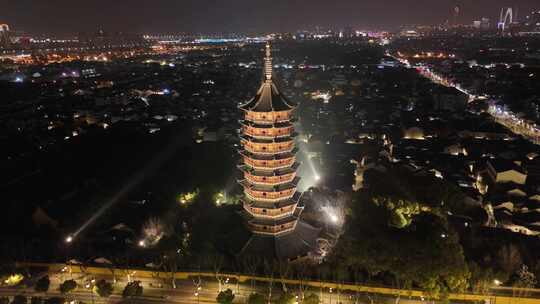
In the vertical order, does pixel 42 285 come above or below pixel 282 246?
below

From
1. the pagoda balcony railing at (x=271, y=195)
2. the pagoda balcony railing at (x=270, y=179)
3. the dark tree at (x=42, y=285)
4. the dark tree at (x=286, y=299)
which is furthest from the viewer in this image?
the pagoda balcony railing at (x=271, y=195)

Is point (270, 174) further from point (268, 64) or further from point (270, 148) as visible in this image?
point (268, 64)

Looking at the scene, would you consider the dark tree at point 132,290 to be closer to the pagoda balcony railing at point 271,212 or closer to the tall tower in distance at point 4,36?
the pagoda balcony railing at point 271,212

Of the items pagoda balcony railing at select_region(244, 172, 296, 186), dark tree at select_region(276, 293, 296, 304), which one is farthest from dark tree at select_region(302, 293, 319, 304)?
pagoda balcony railing at select_region(244, 172, 296, 186)

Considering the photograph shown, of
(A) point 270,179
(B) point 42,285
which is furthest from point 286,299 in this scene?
(B) point 42,285

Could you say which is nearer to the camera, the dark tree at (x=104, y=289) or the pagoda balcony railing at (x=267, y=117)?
the dark tree at (x=104, y=289)

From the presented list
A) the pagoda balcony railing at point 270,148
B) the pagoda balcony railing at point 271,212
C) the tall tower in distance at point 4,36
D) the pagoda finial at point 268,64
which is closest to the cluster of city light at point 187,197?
the pagoda balcony railing at point 271,212

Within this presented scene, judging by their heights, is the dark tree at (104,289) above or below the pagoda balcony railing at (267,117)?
below

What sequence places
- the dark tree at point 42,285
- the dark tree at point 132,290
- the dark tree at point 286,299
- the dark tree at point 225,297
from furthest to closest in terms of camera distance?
the dark tree at point 42,285 → the dark tree at point 132,290 → the dark tree at point 225,297 → the dark tree at point 286,299

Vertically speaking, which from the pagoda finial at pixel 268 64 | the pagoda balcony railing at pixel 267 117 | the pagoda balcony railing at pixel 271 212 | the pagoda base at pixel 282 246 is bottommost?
the pagoda base at pixel 282 246

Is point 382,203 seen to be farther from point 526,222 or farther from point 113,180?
point 113,180
